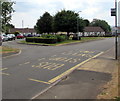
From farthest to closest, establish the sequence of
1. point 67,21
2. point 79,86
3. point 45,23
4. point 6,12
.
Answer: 1. point 45,23
2. point 67,21
3. point 6,12
4. point 79,86

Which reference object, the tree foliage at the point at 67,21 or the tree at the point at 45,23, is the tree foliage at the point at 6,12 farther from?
the tree at the point at 45,23

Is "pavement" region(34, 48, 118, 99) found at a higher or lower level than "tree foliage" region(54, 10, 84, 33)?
lower

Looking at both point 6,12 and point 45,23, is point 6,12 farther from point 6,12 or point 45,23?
point 45,23

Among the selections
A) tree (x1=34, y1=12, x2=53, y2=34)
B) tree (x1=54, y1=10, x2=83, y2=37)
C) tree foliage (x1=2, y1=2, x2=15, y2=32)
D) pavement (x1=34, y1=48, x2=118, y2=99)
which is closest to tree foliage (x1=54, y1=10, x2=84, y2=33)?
tree (x1=54, y1=10, x2=83, y2=37)

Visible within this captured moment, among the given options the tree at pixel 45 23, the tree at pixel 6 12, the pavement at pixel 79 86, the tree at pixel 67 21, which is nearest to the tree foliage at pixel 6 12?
the tree at pixel 6 12

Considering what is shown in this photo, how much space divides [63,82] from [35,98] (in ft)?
5.79

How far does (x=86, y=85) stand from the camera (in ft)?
19.1

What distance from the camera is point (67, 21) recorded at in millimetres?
34938

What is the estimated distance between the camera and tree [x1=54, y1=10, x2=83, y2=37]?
115 ft

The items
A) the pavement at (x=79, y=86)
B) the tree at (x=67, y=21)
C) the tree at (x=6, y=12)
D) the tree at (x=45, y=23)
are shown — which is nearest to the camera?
the pavement at (x=79, y=86)

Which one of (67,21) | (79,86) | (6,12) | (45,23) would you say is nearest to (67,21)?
(67,21)

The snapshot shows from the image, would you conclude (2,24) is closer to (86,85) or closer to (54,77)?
(54,77)

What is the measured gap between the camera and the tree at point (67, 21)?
35156 mm

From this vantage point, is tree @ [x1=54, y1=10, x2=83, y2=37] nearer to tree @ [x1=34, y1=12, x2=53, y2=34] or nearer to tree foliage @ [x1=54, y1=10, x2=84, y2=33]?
tree foliage @ [x1=54, y1=10, x2=84, y2=33]
